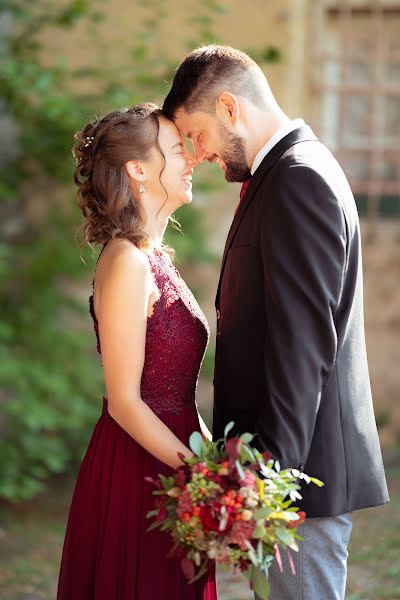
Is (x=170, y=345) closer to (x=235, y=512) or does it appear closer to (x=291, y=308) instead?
(x=291, y=308)

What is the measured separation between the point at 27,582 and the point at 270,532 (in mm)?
3023

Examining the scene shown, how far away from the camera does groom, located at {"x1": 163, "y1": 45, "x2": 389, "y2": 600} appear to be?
7.21 feet

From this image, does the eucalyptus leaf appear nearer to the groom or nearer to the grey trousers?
the groom

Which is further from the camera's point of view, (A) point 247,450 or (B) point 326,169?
(B) point 326,169

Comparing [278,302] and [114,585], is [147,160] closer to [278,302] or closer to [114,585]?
[278,302]

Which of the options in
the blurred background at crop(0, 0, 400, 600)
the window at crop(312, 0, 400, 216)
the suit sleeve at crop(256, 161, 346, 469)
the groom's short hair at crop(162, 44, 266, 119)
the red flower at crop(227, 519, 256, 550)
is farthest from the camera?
the window at crop(312, 0, 400, 216)

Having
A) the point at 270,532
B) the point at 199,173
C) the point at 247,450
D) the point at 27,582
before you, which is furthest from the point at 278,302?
the point at 199,173

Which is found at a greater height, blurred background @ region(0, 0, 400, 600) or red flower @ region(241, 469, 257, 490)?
blurred background @ region(0, 0, 400, 600)

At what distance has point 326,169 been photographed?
7.59 feet

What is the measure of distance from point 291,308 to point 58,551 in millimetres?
3527

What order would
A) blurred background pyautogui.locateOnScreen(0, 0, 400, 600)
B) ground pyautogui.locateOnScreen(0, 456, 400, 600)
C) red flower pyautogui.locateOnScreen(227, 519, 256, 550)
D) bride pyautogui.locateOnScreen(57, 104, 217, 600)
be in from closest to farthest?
red flower pyautogui.locateOnScreen(227, 519, 256, 550) → bride pyautogui.locateOnScreen(57, 104, 217, 600) → ground pyautogui.locateOnScreen(0, 456, 400, 600) → blurred background pyautogui.locateOnScreen(0, 0, 400, 600)

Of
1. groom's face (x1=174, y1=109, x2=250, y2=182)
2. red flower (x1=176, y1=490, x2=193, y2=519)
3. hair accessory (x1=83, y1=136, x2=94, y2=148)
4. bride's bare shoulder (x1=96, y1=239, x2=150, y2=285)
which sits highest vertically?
hair accessory (x1=83, y1=136, x2=94, y2=148)

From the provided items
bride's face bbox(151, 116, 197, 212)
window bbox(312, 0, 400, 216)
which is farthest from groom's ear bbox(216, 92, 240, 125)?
window bbox(312, 0, 400, 216)

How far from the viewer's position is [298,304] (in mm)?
2189
